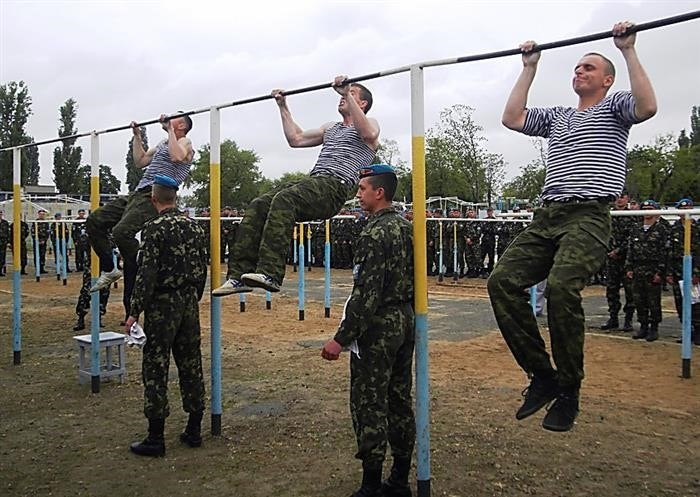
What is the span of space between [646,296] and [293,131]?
6877 millimetres

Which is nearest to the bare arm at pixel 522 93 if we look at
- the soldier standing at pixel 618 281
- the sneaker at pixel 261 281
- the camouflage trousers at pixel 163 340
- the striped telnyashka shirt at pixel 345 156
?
the striped telnyashka shirt at pixel 345 156

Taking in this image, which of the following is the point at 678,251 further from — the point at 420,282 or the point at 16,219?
the point at 16,219

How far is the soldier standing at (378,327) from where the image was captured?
3.95m

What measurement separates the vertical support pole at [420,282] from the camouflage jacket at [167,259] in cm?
185

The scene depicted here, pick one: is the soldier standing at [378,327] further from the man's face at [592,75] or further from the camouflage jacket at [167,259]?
the camouflage jacket at [167,259]

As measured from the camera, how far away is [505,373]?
7.61 m

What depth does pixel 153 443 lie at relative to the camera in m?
5.06

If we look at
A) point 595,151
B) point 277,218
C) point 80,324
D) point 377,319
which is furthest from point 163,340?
point 80,324

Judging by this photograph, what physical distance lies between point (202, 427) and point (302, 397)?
44.7 inches

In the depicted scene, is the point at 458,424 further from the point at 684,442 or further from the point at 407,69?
the point at 407,69

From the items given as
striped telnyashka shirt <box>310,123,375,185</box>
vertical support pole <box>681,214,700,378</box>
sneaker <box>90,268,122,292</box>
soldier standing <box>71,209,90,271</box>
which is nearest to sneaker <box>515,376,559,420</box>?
striped telnyashka shirt <box>310,123,375,185</box>

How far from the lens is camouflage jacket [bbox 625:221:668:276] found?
9.79 meters

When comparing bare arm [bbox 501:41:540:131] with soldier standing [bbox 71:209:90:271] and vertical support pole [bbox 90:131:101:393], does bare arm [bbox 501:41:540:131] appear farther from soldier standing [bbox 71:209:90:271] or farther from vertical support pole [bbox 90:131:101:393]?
soldier standing [bbox 71:209:90:271]

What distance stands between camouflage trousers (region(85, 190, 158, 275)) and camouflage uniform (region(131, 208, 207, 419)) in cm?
110
